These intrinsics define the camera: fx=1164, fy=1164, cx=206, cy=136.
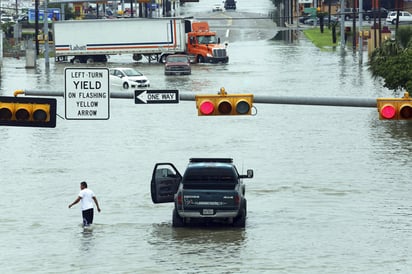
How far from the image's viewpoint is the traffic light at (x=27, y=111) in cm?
2252

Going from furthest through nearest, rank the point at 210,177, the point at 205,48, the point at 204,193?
the point at 205,48
the point at 210,177
the point at 204,193

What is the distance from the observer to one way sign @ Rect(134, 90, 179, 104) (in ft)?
74.6

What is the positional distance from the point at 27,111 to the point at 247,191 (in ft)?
42.2

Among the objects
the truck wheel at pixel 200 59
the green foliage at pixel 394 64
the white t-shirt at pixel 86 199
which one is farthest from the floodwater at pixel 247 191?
the truck wheel at pixel 200 59

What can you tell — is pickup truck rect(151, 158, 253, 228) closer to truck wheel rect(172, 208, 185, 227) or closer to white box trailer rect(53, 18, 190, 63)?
truck wheel rect(172, 208, 185, 227)

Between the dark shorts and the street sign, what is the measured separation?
4354 mm

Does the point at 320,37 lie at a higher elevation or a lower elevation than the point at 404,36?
lower

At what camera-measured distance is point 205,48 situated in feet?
298

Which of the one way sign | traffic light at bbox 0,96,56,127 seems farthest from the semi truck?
traffic light at bbox 0,96,56,127

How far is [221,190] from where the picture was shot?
1093 inches

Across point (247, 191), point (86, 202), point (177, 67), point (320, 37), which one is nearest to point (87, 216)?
point (86, 202)

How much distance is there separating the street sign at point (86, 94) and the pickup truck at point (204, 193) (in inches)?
154

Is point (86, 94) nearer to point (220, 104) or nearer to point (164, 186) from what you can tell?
point (220, 104)

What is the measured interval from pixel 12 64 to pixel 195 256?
228ft
